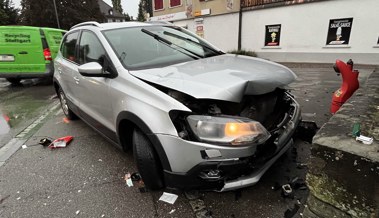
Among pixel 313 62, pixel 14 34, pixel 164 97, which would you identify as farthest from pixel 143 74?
pixel 313 62

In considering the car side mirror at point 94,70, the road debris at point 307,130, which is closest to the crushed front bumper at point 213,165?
the car side mirror at point 94,70

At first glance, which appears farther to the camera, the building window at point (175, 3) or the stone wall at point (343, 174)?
the building window at point (175, 3)

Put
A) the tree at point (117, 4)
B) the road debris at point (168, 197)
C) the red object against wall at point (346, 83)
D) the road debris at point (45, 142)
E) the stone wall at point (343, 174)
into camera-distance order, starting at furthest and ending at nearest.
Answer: the tree at point (117, 4) → the road debris at point (45, 142) → the red object against wall at point (346, 83) → the road debris at point (168, 197) → the stone wall at point (343, 174)

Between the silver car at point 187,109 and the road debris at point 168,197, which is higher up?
the silver car at point 187,109

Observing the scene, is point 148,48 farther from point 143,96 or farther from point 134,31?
point 143,96

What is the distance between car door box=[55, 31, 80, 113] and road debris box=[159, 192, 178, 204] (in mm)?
2266

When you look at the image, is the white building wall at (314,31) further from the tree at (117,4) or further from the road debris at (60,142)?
the tree at (117,4)

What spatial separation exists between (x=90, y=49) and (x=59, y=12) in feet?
120

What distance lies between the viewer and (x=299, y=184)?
104 inches

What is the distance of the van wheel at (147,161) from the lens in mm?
2482

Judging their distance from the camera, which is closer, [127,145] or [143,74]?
[143,74]

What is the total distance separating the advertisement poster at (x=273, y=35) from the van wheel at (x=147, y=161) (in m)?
14.1

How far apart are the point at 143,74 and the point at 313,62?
1291cm

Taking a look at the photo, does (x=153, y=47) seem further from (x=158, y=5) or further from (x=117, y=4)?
(x=117, y=4)
